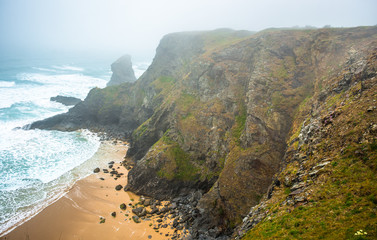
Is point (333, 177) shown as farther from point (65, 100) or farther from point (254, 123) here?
point (65, 100)

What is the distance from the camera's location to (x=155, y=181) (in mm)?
33625

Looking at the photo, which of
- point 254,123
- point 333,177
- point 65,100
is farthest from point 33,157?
point 333,177

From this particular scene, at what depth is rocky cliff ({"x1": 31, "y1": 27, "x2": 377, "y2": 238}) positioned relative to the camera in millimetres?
18688

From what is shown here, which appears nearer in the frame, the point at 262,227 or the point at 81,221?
the point at 262,227

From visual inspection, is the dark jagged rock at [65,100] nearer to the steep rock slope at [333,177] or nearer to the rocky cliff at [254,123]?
the rocky cliff at [254,123]

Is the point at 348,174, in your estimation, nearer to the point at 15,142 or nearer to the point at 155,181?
the point at 155,181

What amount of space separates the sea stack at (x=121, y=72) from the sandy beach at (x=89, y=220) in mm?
95233

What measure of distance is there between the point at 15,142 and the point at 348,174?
219 feet

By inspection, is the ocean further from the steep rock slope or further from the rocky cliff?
the steep rock slope

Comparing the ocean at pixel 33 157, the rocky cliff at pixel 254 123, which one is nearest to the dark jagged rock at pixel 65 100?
the ocean at pixel 33 157

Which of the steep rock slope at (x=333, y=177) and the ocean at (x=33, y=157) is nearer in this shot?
the steep rock slope at (x=333, y=177)

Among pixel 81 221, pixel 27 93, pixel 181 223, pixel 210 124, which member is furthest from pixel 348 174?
pixel 27 93

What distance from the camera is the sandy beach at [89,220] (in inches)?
953

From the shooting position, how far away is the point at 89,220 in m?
26.7
